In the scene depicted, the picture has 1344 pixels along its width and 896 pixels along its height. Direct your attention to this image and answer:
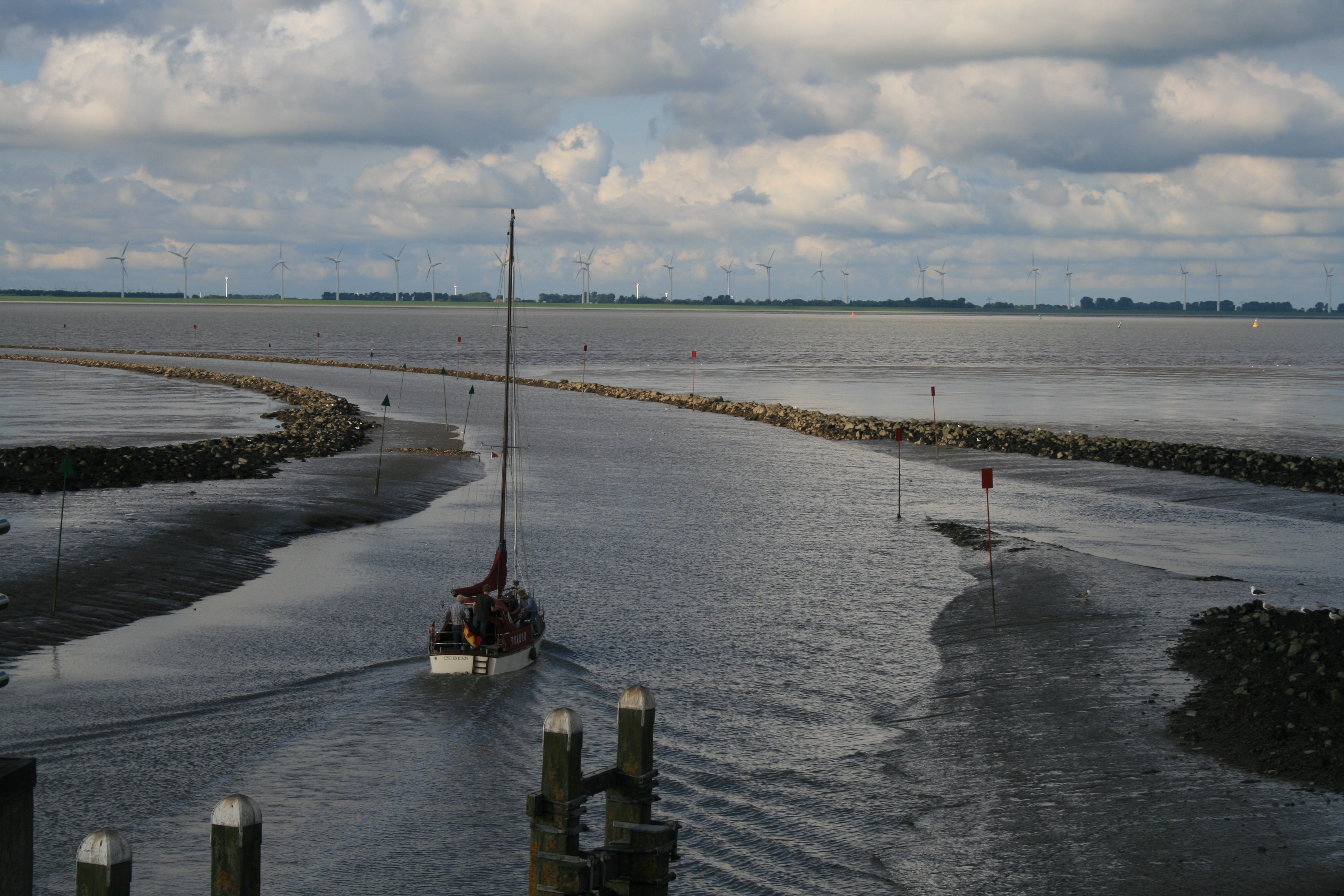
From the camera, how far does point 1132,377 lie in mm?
117938

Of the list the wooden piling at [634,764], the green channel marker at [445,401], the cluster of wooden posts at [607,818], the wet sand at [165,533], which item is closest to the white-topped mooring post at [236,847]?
the cluster of wooden posts at [607,818]

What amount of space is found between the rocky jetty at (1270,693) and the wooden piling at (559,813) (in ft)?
34.0

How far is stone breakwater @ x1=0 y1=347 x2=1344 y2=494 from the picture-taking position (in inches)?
1823

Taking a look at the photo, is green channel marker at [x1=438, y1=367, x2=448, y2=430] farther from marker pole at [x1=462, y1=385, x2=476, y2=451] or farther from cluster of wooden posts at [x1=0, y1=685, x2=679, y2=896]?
cluster of wooden posts at [x1=0, y1=685, x2=679, y2=896]

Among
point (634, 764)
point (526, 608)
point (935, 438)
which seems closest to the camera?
point (634, 764)

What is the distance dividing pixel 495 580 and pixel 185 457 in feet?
81.9

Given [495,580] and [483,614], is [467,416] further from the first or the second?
[483,614]

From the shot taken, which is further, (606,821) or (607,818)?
(606,821)

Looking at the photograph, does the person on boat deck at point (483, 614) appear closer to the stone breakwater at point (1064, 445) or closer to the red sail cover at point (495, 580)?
the red sail cover at point (495, 580)

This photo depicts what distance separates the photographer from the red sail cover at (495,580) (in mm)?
22281

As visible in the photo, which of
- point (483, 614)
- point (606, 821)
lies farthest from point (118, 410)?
point (606, 821)

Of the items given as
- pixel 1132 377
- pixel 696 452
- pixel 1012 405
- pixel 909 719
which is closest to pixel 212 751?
pixel 909 719

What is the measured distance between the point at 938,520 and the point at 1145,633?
48.3 feet

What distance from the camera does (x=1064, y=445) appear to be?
5506 cm
